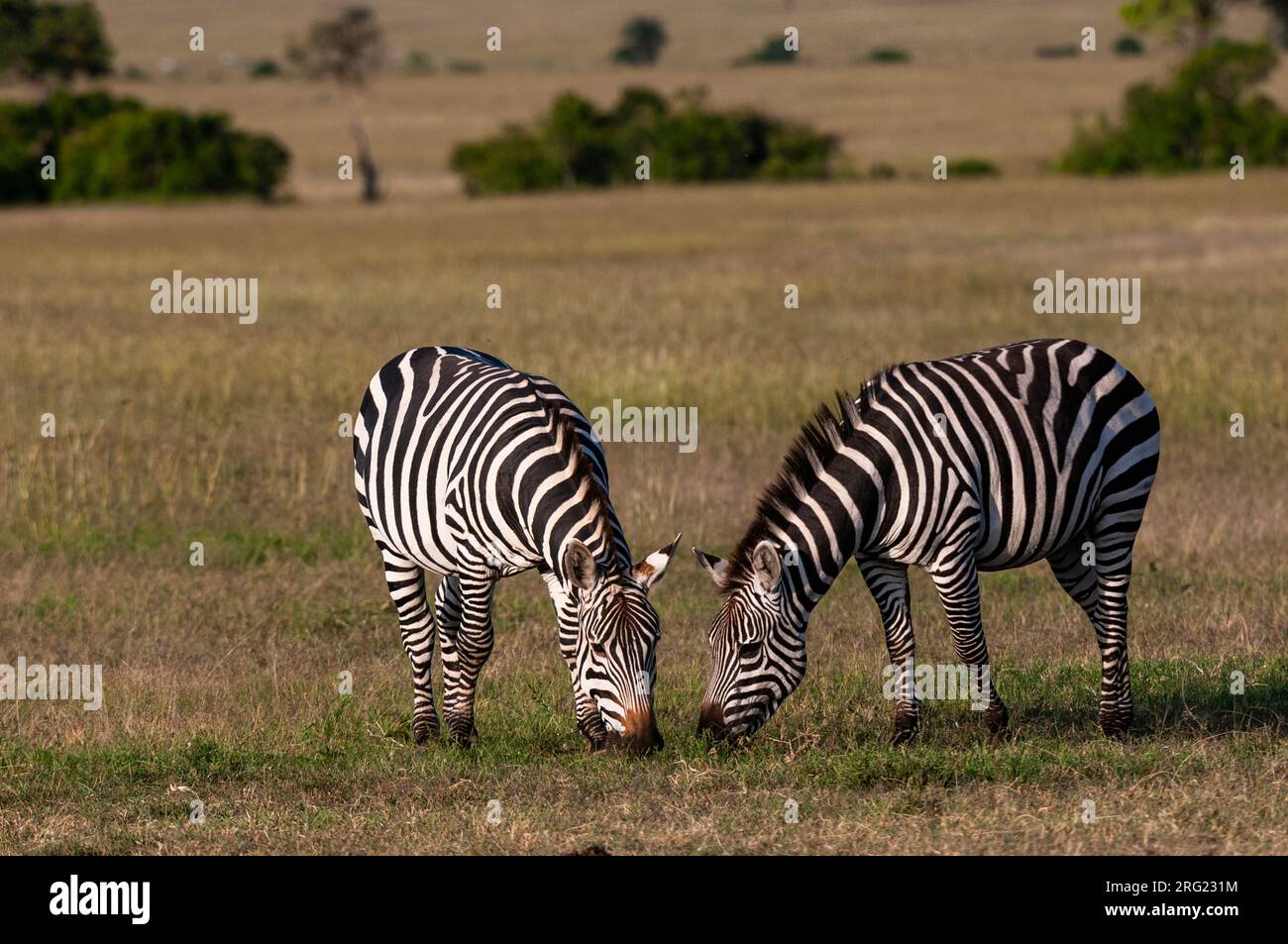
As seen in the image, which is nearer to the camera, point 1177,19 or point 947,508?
point 947,508

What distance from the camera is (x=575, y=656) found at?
322 inches

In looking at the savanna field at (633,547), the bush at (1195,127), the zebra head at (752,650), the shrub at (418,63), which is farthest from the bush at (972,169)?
the shrub at (418,63)

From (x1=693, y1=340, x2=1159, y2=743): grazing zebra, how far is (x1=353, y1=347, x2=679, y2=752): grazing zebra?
0.52m

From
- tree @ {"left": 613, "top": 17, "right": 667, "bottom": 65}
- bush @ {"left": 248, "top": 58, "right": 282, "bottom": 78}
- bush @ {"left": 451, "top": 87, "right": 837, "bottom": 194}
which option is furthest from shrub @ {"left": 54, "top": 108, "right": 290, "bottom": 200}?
tree @ {"left": 613, "top": 17, "right": 667, "bottom": 65}

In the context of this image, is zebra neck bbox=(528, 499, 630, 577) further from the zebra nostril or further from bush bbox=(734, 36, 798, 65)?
bush bbox=(734, 36, 798, 65)

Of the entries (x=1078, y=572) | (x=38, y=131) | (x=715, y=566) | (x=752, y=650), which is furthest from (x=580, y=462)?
(x=38, y=131)

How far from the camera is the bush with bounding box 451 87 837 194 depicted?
64125 mm

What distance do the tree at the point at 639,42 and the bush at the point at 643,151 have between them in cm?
5998

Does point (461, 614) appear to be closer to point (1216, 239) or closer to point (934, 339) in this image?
point (934, 339)

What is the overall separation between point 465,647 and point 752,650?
165cm

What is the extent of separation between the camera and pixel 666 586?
12.4m

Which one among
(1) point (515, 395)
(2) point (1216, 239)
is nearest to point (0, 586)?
(1) point (515, 395)

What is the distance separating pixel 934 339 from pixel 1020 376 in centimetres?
1482

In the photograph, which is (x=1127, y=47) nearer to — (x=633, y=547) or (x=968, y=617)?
(x=633, y=547)
